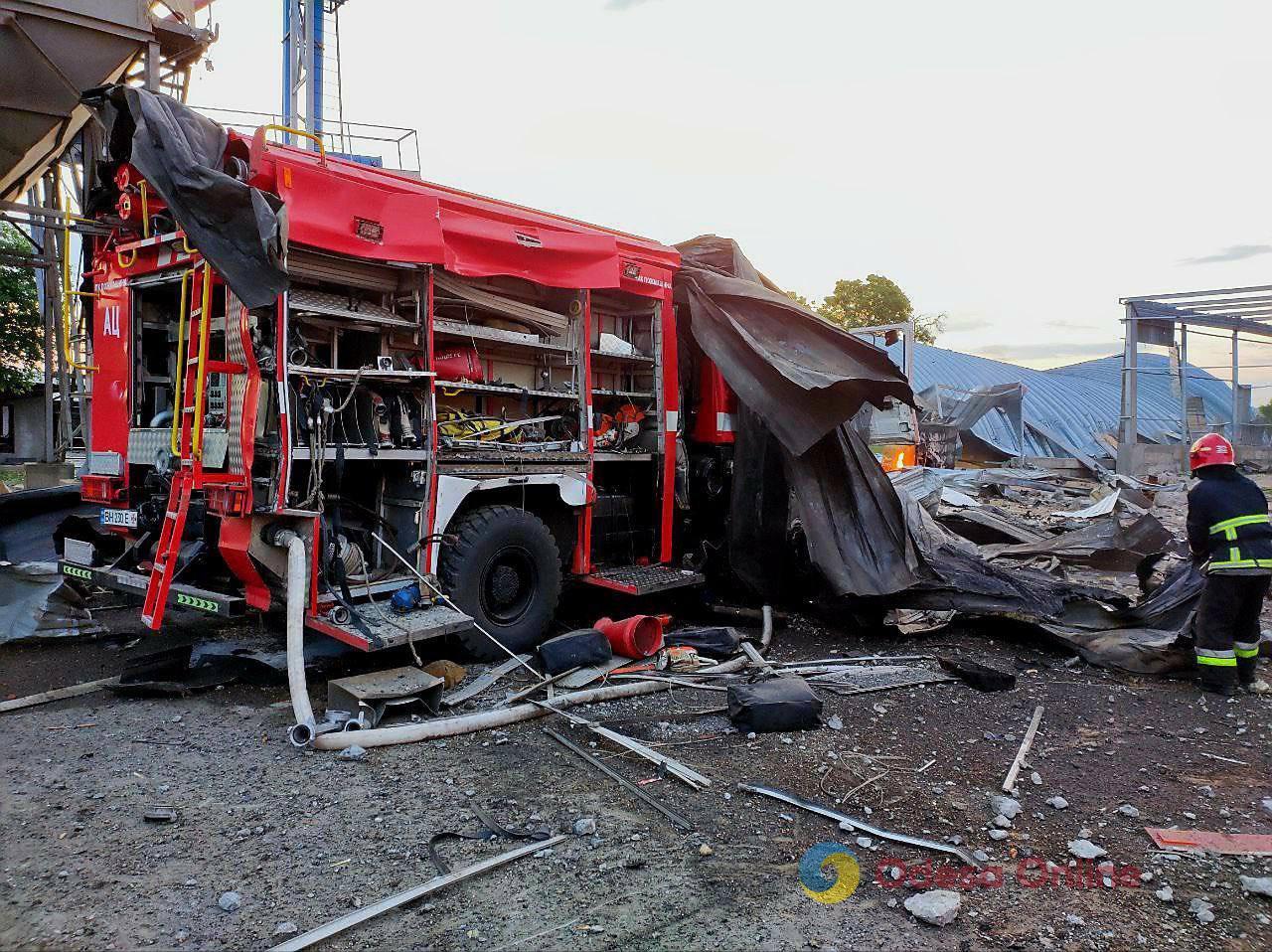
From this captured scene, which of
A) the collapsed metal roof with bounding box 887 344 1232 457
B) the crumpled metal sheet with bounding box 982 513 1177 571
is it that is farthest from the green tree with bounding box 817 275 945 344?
the crumpled metal sheet with bounding box 982 513 1177 571

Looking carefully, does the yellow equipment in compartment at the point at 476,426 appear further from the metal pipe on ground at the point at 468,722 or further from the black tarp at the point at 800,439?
the metal pipe on ground at the point at 468,722

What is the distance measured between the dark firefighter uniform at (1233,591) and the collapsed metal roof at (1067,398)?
18372 mm

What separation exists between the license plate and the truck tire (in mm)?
1856

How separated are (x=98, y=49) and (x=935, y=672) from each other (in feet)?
33.5

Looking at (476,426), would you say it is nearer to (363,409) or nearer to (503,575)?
(363,409)

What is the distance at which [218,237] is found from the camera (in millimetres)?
4449

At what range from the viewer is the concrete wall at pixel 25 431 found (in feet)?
74.3

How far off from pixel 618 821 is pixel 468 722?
3.93 feet

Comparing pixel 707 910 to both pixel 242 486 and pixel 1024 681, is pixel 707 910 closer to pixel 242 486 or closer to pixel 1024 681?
pixel 242 486

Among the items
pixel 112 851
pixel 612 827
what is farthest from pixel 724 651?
pixel 112 851

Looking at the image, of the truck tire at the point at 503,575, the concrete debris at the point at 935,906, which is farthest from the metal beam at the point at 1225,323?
the concrete debris at the point at 935,906

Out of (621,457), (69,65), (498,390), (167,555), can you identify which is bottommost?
(167,555)

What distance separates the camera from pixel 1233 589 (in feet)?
17.9

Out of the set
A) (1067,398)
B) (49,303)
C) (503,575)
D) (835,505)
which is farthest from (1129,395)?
(49,303)
